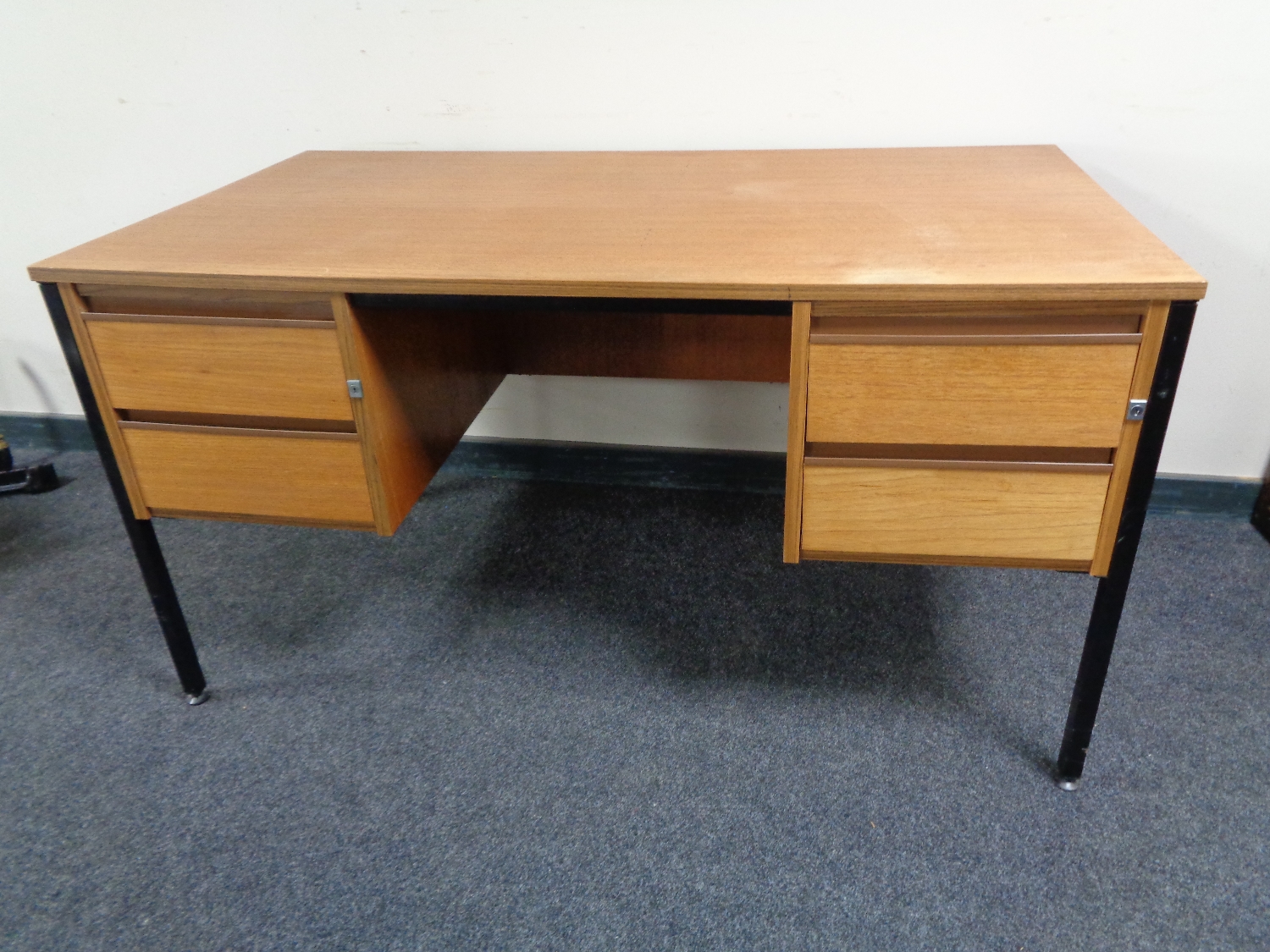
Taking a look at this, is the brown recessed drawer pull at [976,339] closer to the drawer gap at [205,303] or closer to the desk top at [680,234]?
the desk top at [680,234]

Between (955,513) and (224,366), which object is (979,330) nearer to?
A: (955,513)

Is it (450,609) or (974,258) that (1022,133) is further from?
(450,609)

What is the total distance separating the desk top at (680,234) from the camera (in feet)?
3.25

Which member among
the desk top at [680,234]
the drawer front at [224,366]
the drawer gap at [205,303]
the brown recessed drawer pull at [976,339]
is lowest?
the drawer front at [224,366]

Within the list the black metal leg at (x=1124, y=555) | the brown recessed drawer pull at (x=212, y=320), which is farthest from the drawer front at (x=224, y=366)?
the black metal leg at (x=1124, y=555)

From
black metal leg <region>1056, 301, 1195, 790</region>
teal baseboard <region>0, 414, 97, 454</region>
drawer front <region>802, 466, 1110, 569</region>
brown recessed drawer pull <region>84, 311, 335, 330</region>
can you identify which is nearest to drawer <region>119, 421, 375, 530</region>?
brown recessed drawer pull <region>84, 311, 335, 330</region>

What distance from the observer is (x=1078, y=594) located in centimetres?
161

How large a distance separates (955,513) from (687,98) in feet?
3.08

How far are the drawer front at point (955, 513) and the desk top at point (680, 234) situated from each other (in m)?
0.22

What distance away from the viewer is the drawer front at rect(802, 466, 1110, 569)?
1.06 m

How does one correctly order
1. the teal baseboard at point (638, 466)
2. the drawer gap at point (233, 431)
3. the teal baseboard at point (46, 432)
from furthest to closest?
the teal baseboard at point (46, 432) → the teal baseboard at point (638, 466) → the drawer gap at point (233, 431)

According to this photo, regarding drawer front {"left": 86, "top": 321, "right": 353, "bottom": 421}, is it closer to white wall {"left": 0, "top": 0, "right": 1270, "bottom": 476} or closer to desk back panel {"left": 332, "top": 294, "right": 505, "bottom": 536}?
desk back panel {"left": 332, "top": 294, "right": 505, "bottom": 536}

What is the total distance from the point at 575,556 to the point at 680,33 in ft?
3.18

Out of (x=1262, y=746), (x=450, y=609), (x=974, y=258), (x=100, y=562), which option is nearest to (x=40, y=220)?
(x=100, y=562)
